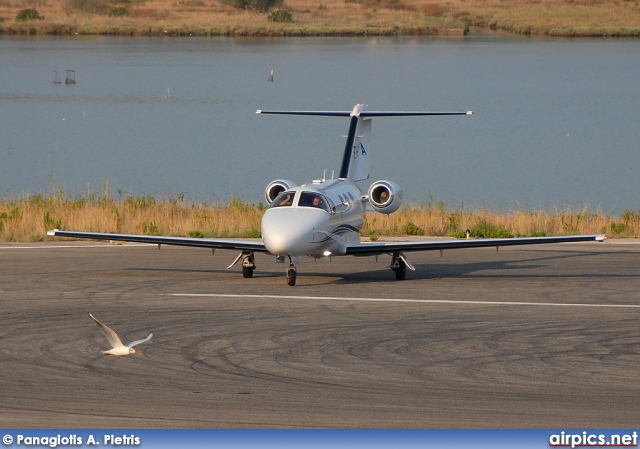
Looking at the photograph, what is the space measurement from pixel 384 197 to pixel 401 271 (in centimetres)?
175

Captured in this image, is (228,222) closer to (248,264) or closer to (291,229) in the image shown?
(248,264)

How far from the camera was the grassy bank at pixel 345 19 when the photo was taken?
116m

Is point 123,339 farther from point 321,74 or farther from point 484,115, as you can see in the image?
point 321,74

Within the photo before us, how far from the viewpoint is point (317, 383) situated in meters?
13.1

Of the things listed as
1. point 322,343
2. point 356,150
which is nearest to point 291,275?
point 322,343

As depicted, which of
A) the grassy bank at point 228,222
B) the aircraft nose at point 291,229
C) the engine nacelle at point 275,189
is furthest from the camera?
the grassy bank at point 228,222

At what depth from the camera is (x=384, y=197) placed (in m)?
21.7

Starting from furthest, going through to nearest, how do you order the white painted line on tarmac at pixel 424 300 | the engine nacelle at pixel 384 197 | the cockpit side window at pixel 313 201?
1. the engine nacelle at pixel 384 197
2. the cockpit side window at pixel 313 201
3. the white painted line on tarmac at pixel 424 300

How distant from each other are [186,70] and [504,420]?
3026 inches

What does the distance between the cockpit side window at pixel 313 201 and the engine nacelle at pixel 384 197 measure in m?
2.00

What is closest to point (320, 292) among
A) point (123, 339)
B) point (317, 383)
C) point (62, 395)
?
point (123, 339)

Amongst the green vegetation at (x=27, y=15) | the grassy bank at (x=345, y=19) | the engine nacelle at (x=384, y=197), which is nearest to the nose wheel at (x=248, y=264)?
the engine nacelle at (x=384, y=197)

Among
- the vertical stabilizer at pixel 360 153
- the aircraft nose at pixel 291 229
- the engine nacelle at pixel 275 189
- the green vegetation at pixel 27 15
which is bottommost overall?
the aircraft nose at pixel 291 229

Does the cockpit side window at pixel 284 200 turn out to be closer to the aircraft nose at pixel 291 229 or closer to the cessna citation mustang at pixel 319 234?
A: the cessna citation mustang at pixel 319 234
